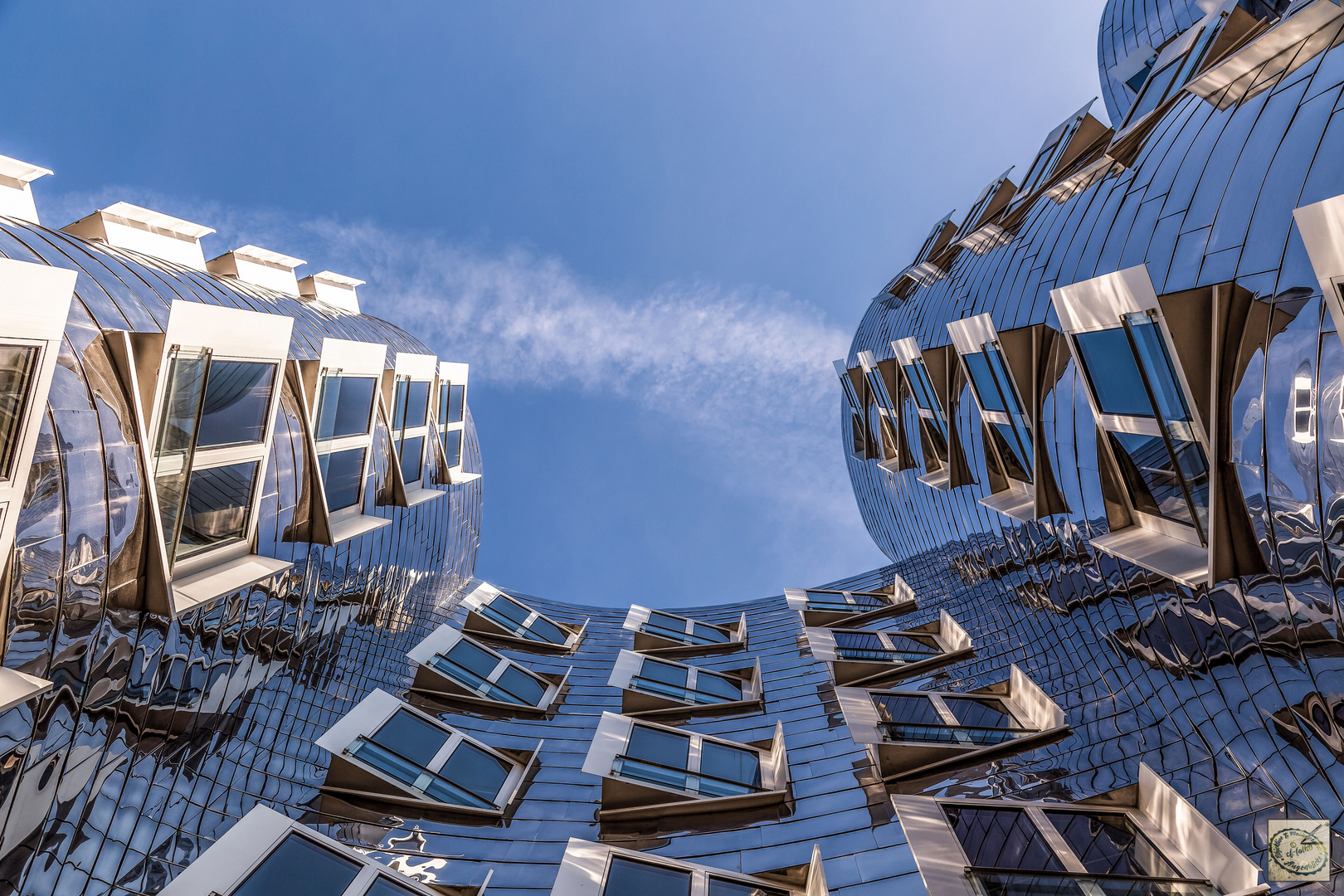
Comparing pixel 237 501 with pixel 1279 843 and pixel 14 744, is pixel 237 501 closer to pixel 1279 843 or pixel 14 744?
pixel 14 744

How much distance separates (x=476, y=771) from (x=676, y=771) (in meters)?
3.68

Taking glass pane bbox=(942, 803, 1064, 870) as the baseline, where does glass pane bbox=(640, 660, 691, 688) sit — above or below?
below

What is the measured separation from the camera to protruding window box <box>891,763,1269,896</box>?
750 cm

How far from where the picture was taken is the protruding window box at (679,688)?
15445mm

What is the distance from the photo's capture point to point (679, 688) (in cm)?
1645

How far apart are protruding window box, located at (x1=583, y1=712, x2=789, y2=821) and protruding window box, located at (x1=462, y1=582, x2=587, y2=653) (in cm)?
773

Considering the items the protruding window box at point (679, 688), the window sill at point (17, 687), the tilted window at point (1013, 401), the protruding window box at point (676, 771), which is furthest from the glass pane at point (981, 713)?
the window sill at point (17, 687)

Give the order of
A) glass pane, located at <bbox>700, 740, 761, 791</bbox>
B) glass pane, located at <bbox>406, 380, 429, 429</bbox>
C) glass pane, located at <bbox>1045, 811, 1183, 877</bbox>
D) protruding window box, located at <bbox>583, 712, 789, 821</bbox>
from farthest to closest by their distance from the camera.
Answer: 1. glass pane, located at <bbox>406, 380, 429, 429</bbox>
2. glass pane, located at <bbox>700, 740, 761, 791</bbox>
3. protruding window box, located at <bbox>583, 712, 789, 821</bbox>
4. glass pane, located at <bbox>1045, 811, 1183, 877</bbox>

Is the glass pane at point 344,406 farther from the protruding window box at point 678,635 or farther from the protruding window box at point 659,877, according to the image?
the protruding window box at point 678,635

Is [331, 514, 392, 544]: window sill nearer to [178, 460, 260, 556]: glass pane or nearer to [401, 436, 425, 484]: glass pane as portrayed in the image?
[401, 436, 425, 484]: glass pane

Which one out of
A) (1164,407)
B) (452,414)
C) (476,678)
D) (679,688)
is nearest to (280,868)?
(476,678)

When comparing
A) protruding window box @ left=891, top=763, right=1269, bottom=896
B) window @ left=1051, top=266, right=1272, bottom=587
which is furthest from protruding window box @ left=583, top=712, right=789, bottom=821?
window @ left=1051, top=266, right=1272, bottom=587

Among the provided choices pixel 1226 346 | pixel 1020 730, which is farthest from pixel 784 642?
pixel 1226 346

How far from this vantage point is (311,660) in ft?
40.2
